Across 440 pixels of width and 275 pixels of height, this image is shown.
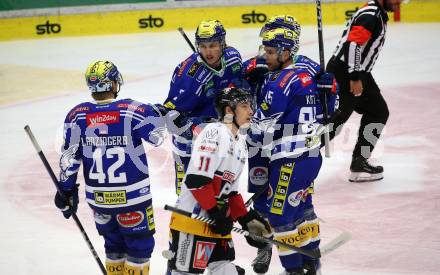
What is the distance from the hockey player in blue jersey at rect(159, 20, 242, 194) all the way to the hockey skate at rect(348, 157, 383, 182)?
207cm

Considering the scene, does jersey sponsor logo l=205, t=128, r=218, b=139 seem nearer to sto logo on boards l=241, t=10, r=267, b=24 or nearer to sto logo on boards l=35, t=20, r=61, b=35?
sto logo on boards l=241, t=10, r=267, b=24

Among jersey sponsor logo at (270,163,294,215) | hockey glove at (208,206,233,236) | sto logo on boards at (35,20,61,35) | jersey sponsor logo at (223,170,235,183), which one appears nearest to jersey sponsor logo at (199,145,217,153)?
jersey sponsor logo at (223,170,235,183)

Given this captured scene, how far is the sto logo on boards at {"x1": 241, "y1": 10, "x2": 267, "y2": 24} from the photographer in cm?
1269

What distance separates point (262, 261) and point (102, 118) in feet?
5.03

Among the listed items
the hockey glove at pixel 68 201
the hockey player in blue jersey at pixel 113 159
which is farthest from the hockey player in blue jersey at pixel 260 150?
the hockey glove at pixel 68 201

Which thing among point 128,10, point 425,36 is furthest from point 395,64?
point 128,10

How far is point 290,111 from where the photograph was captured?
504 centimetres

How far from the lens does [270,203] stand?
16.7ft

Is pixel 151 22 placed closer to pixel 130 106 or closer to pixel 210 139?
pixel 130 106

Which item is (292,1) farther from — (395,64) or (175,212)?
(175,212)

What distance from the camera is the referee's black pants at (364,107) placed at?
7.18 metres

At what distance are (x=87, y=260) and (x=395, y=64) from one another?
19.1ft

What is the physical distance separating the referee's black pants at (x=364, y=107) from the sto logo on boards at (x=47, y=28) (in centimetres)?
648

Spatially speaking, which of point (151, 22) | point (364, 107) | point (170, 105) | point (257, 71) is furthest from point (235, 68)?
point (151, 22)
